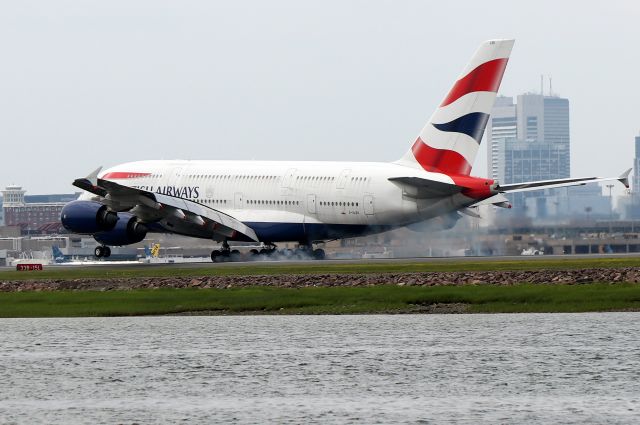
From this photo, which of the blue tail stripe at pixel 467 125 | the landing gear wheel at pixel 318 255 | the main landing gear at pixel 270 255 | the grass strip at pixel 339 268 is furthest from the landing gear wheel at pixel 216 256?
the blue tail stripe at pixel 467 125

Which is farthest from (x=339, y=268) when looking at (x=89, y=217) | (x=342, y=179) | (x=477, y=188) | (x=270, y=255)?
(x=89, y=217)

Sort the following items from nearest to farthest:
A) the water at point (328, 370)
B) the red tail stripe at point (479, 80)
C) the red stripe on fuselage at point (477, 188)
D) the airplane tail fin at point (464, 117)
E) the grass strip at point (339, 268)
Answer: the water at point (328, 370) → the grass strip at point (339, 268) → the red stripe on fuselage at point (477, 188) → the airplane tail fin at point (464, 117) → the red tail stripe at point (479, 80)

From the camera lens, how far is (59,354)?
4403 cm

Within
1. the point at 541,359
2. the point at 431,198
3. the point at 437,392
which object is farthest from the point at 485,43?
the point at 437,392

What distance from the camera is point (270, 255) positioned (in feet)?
283

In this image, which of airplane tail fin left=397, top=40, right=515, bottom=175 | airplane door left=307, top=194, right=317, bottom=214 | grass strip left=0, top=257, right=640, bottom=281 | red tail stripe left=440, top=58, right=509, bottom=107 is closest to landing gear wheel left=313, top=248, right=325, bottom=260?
airplane door left=307, top=194, right=317, bottom=214

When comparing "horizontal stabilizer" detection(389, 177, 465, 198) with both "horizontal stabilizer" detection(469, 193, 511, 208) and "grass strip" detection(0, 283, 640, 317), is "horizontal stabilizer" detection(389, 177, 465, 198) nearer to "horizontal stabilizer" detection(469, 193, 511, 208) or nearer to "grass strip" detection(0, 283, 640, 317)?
"horizontal stabilizer" detection(469, 193, 511, 208)

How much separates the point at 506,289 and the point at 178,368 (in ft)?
66.2

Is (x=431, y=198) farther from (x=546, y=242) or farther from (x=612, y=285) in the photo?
(x=612, y=285)

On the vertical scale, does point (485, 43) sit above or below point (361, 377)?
above

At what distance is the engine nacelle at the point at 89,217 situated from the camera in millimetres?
83688

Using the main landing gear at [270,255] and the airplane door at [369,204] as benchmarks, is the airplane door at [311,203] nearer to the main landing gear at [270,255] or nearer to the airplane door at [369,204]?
the main landing gear at [270,255]

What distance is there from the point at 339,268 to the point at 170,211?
57.7ft

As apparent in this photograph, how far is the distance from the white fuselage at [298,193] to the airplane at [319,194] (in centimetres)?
6
